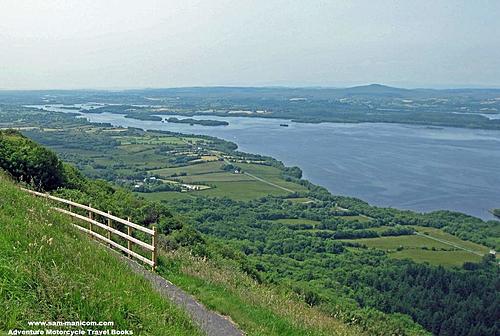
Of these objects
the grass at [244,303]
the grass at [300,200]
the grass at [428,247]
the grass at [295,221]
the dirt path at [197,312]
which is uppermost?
the dirt path at [197,312]

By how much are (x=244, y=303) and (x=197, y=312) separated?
103cm

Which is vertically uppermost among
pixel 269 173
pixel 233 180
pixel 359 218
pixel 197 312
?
pixel 197 312

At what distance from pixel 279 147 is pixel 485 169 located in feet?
149

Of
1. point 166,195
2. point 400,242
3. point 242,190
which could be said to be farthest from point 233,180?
point 400,242

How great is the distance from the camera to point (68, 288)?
4516mm

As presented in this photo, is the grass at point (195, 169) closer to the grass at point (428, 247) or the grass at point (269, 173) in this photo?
the grass at point (269, 173)

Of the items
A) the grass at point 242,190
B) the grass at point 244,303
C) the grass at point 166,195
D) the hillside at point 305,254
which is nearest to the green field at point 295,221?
the hillside at point 305,254

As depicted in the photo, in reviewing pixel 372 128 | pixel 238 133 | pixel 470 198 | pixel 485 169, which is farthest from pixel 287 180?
pixel 372 128

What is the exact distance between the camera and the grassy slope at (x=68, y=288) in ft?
14.0

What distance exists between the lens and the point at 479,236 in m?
50.6

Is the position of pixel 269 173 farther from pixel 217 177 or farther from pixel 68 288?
pixel 68 288

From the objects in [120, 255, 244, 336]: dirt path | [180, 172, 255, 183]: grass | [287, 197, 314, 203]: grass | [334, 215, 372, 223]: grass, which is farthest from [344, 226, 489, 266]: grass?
[120, 255, 244, 336]: dirt path

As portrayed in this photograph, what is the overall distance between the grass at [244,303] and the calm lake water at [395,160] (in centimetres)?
5634

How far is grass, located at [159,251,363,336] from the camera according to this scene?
6711 millimetres
